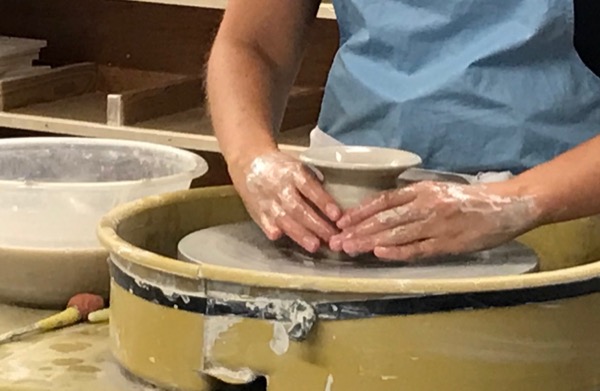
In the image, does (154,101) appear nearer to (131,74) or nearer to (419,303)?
(131,74)

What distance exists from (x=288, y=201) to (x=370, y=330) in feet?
0.77

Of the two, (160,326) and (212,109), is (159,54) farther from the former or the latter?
(160,326)

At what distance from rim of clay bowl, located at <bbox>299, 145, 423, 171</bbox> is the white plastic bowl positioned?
22 centimetres

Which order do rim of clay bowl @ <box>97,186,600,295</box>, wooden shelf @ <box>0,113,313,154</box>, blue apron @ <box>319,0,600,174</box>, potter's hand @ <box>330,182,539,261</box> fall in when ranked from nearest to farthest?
rim of clay bowl @ <box>97,186,600,295</box> → potter's hand @ <box>330,182,539,261</box> → blue apron @ <box>319,0,600,174</box> → wooden shelf @ <box>0,113,313,154</box>

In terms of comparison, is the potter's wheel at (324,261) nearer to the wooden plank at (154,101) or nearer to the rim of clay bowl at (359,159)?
the rim of clay bowl at (359,159)

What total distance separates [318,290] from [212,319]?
0.09 metres

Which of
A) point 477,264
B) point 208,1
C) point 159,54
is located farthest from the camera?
point 159,54

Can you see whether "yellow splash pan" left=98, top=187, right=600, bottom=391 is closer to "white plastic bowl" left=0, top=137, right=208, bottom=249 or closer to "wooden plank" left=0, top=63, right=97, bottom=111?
"white plastic bowl" left=0, top=137, right=208, bottom=249

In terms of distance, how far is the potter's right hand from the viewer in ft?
3.26

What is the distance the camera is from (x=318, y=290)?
0.79 m

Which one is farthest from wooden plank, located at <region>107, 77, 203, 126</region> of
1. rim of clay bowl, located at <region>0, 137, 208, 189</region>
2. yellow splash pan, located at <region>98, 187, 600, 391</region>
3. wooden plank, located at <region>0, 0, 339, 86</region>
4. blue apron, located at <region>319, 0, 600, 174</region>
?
yellow splash pan, located at <region>98, 187, 600, 391</region>

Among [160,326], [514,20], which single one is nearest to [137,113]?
[514,20]

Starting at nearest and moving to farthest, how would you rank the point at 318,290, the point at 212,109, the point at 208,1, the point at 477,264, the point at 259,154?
1. the point at 318,290
2. the point at 477,264
3. the point at 259,154
4. the point at 212,109
5. the point at 208,1

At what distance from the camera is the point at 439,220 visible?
3.07 feet
